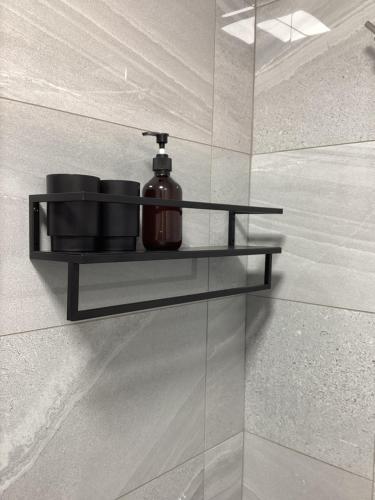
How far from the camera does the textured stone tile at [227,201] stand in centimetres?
105

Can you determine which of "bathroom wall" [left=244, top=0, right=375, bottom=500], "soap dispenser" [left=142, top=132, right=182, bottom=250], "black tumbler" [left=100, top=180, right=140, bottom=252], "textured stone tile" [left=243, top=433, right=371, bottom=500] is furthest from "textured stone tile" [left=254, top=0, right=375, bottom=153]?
"textured stone tile" [left=243, top=433, right=371, bottom=500]

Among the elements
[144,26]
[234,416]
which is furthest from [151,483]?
[144,26]

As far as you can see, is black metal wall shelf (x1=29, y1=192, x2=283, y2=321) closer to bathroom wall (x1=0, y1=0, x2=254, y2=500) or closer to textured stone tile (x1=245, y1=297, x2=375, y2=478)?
bathroom wall (x1=0, y1=0, x2=254, y2=500)

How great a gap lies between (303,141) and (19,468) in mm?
880

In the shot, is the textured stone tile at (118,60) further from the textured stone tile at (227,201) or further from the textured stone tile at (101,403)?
the textured stone tile at (101,403)

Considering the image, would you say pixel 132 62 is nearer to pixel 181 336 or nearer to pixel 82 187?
pixel 82 187

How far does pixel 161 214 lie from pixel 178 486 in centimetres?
64

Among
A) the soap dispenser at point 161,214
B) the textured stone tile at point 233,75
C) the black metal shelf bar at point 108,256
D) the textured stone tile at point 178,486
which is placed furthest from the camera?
the textured stone tile at point 233,75

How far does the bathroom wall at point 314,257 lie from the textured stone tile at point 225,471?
0.04 m

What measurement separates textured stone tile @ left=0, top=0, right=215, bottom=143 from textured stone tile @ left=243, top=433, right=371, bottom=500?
798mm

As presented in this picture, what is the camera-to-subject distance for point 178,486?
101 centimetres

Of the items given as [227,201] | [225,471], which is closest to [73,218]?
[227,201]

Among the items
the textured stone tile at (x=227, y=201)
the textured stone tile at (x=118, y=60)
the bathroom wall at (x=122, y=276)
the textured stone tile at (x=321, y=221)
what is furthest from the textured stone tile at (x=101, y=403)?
the textured stone tile at (x=118, y=60)

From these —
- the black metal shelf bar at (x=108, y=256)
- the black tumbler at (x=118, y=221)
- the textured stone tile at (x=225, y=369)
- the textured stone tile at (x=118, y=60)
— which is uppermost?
the textured stone tile at (x=118, y=60)
